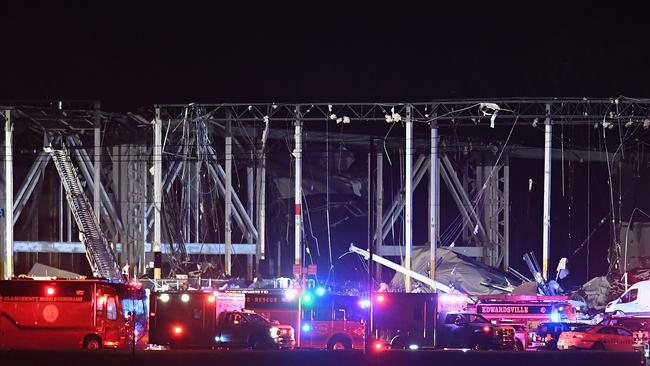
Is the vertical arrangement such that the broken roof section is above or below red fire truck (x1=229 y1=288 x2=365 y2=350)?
above

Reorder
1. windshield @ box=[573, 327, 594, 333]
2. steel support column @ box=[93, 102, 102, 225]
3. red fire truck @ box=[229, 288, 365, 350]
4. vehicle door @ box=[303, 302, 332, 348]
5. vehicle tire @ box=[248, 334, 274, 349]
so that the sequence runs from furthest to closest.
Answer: steel support column @ box=[93, 102, 102, 225] → vehicle door @ box=[303, 302, 332, 348] → red fire truck @ box=[229, 288, 365, 350] → windshield @ box=[573, 327, 594, 333] → vehicle tire @ box=[248, 334, 274, 349]

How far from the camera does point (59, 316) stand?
35625 millimetres

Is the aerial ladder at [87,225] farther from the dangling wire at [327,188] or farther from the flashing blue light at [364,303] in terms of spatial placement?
the flashing blue light at [364,303]

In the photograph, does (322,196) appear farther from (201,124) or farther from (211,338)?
(211,338)

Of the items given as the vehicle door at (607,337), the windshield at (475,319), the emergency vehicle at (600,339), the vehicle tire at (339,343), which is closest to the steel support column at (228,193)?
the vehicle tire at (339,343)

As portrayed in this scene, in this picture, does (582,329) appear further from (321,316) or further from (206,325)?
(206,325)

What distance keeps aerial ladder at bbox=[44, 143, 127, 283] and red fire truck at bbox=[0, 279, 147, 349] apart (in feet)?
45.1

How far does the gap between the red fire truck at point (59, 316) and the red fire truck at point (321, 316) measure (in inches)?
224

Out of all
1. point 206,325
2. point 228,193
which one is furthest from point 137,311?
point 228,193

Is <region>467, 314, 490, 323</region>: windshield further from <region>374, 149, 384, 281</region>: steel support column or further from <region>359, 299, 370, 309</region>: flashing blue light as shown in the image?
<region>374, 149, 384, 281</region>: steel support column

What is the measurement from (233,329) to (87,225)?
1810 cm

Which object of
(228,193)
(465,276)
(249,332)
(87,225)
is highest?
(228,193)

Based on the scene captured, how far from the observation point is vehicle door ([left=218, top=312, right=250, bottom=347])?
36.1 m

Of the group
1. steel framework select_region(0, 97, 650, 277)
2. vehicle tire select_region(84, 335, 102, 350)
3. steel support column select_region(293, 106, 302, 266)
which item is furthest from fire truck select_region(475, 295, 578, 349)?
vehicle tire select_region(84, 335, 102, 350)
